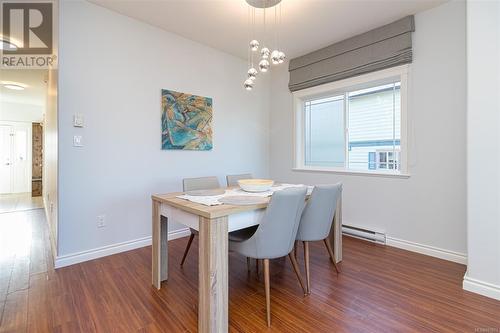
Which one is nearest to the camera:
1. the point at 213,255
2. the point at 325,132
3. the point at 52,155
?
the point at 213,255

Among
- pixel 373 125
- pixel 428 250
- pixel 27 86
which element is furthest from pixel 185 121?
pixel 27 86

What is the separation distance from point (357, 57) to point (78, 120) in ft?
10.7

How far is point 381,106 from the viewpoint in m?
3.10

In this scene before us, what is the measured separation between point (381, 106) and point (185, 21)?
2.58 m

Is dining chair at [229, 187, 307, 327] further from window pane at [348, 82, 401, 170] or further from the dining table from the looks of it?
window pane at [348, 82, 401, 170]

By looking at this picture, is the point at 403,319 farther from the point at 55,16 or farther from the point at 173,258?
the point at 55,16

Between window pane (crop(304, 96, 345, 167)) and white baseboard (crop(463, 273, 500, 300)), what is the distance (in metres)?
1.89

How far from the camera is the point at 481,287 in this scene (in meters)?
1.88

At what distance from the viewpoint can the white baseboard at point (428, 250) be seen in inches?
95.8

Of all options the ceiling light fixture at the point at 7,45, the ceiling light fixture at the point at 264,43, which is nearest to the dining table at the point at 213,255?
the ceiling light fixture at the point at 264,43

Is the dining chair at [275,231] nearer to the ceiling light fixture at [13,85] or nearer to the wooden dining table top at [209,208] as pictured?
the wooden dining table top at [209,208]

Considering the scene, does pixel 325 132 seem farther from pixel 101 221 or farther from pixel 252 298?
pixel 101 221

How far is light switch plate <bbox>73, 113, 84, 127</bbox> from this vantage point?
241 cm

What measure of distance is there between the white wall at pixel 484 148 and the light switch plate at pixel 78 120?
136 inches
